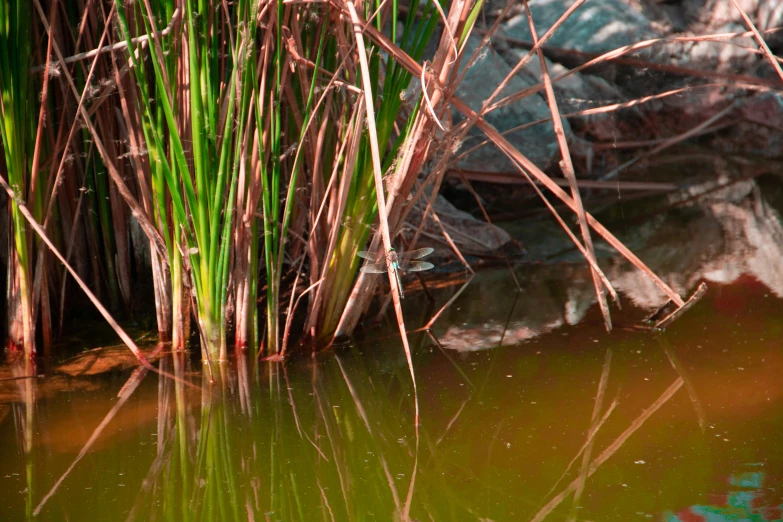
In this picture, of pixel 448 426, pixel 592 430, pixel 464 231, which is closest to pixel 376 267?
pixel 448 426

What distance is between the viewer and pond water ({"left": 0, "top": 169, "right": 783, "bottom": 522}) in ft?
4.86

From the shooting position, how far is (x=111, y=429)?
1.83 m

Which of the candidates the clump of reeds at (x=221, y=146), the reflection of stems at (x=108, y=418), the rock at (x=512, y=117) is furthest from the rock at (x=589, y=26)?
the reflection of stems at (x=108, y=418)

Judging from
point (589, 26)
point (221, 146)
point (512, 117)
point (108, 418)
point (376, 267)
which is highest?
point (589, 26)

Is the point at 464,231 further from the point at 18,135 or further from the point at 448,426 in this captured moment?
the point at 18,135

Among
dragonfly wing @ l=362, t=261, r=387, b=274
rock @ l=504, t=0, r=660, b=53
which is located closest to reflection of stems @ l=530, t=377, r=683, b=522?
dragonfly wing @ l=362, t=261, r=387, b=274

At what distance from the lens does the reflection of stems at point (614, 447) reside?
4.73 feet

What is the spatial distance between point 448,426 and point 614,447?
1.17 feet

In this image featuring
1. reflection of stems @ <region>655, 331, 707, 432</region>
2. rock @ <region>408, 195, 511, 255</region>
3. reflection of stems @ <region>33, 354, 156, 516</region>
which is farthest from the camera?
rock @ <region>408, 195, 511, 255</region>

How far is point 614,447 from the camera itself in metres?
1.65

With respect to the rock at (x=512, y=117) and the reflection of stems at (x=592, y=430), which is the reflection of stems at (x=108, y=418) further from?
the rock at (x=512, y=117)

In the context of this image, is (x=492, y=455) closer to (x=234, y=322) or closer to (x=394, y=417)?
(x=394, y=417)

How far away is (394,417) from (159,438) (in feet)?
1.74

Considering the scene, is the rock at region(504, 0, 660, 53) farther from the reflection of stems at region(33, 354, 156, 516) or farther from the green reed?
the reflection of stems at region(33, 354, 156, 516)
